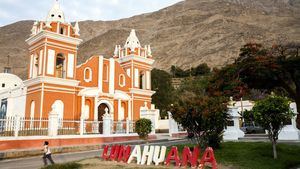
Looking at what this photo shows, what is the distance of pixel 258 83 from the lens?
42.5ft

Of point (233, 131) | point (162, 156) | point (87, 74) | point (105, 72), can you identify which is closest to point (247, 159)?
point (162, 156)

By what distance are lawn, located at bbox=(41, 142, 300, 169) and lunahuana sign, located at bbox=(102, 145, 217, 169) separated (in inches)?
19.5

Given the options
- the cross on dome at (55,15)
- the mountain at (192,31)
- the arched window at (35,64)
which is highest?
the mountain at (192,31)

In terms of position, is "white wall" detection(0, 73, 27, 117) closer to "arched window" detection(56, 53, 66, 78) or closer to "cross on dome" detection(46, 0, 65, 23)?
"arched window" detection(56, 53, 66, 78)

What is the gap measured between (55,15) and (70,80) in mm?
6156

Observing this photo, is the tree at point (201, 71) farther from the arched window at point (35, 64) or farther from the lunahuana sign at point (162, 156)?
the lunahuana sign at point (162, 156)

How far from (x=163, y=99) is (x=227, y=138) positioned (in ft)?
96.0

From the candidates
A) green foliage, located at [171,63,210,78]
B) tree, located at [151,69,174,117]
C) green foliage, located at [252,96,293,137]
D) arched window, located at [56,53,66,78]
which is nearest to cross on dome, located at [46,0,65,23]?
arched window, located at [56,53,66,78]

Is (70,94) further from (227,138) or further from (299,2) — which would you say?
(299,2)

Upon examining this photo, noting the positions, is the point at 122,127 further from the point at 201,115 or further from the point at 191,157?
the point at 191,157

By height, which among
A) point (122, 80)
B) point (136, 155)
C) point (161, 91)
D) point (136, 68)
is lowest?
point (136, 155)

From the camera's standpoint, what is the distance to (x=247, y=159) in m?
11.9

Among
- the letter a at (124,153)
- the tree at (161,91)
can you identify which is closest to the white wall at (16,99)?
the letter a at (124,153)

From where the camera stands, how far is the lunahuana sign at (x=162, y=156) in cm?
1005
